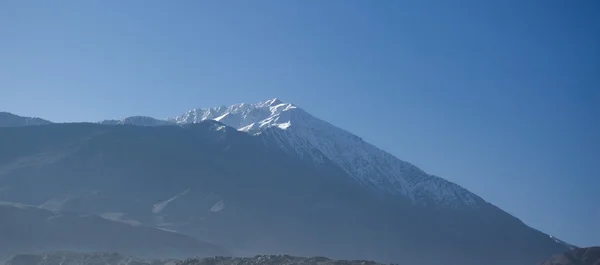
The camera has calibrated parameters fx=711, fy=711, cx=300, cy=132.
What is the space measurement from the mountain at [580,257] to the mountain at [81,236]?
77946mm

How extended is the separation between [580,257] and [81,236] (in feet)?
327

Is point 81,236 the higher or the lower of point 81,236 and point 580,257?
the lower

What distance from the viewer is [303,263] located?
66250mm

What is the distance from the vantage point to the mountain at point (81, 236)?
14288 cm

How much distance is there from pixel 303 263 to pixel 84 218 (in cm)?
10517

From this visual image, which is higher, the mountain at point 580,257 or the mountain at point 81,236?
the mountain at point 580,257

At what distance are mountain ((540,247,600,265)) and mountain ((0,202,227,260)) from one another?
7795 cm

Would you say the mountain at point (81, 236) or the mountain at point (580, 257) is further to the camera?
the mountain at point (81, 236)

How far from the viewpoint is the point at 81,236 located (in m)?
151

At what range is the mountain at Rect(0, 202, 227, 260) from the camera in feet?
469

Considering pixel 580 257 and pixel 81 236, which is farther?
pixel 81 236

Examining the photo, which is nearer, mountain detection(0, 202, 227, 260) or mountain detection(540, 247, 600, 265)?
mountain detection(540, 247, 600, 265)

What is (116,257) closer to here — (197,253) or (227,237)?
(197,253)

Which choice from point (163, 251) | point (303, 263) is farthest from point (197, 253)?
point (303, 263)
